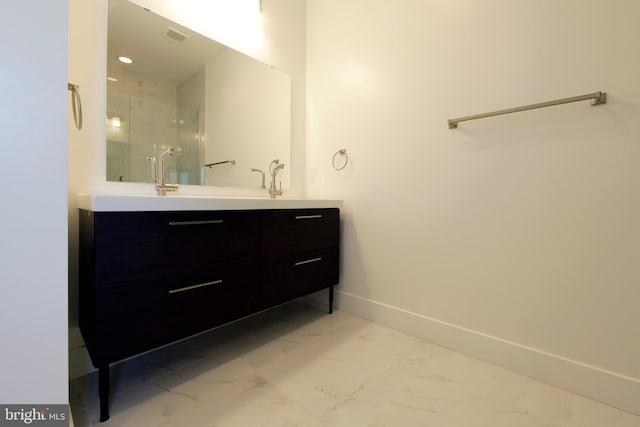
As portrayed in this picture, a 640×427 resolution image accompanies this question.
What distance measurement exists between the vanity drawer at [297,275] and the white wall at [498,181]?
201mm

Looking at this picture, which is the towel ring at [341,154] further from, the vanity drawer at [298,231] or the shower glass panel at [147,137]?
the shower glass panel at [147,137]

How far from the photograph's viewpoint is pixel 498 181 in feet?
4.55

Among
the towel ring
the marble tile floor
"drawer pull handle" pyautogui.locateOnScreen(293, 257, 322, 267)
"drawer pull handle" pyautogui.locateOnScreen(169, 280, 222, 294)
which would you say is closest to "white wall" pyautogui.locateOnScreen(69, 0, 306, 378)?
the marble tile floor

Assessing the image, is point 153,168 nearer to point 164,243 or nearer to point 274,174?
point 164,243

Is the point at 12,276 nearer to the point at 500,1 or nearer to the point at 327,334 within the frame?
the point at 327,334

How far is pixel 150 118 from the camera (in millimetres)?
1490

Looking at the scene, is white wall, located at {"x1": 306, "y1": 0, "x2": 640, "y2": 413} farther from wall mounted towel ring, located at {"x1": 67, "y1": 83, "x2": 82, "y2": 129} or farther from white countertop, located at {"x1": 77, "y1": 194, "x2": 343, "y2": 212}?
Answer: wall mounted towel ring, located at {"x1": 67, "y1": 83, "x2": 82, "y2": 129}

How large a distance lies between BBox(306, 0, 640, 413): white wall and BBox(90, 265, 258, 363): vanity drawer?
0.92m

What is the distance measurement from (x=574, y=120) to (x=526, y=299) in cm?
81

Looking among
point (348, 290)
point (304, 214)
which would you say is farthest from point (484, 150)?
point (348, 290)

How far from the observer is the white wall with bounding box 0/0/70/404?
72cm

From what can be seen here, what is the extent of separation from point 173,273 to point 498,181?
5.02 ft

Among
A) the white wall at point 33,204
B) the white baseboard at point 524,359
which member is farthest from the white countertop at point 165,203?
the white baseboard at point 524,359

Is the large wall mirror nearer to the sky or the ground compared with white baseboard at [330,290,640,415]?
nearer to the sky
